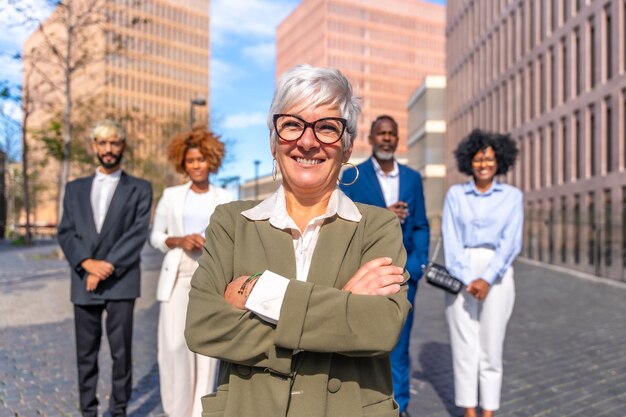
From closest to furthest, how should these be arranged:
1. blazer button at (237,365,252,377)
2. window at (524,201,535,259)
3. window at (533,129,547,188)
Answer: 1. blazer button at (237,365,252,377)
2. window at (524,201,535,259)
3. window at (533,129,547,188)

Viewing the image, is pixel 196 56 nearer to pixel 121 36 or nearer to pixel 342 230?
pixel 121 36

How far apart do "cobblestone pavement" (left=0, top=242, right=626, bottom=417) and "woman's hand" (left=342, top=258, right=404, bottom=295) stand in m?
3.37

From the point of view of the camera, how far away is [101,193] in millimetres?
4289

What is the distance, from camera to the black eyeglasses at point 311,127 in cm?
186

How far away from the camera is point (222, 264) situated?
188 cm

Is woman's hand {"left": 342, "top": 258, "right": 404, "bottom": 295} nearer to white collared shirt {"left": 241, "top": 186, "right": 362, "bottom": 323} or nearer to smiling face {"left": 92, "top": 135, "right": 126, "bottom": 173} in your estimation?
white collared shirt {"left": 241, "top": 186, "right": 362, "bottom": 323}

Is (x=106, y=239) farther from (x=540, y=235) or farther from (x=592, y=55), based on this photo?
(x=592, y=55)

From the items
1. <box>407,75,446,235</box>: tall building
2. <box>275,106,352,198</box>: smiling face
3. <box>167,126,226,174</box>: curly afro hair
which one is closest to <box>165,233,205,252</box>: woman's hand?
<box>167,126,226,174</box>: curly afro hair

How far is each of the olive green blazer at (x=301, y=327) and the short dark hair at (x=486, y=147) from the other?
2.99 m

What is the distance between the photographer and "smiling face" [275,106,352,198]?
1.86 metres

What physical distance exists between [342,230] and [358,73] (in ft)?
403

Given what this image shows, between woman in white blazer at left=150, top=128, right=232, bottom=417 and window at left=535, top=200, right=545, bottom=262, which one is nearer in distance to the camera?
woman in white blazer at left=150, top=128, right=232, bottom=417

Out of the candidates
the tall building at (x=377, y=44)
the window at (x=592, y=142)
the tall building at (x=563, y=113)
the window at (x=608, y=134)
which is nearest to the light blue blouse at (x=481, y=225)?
the tall building at (x=563, y=113)

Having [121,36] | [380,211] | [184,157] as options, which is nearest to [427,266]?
[184,157]
